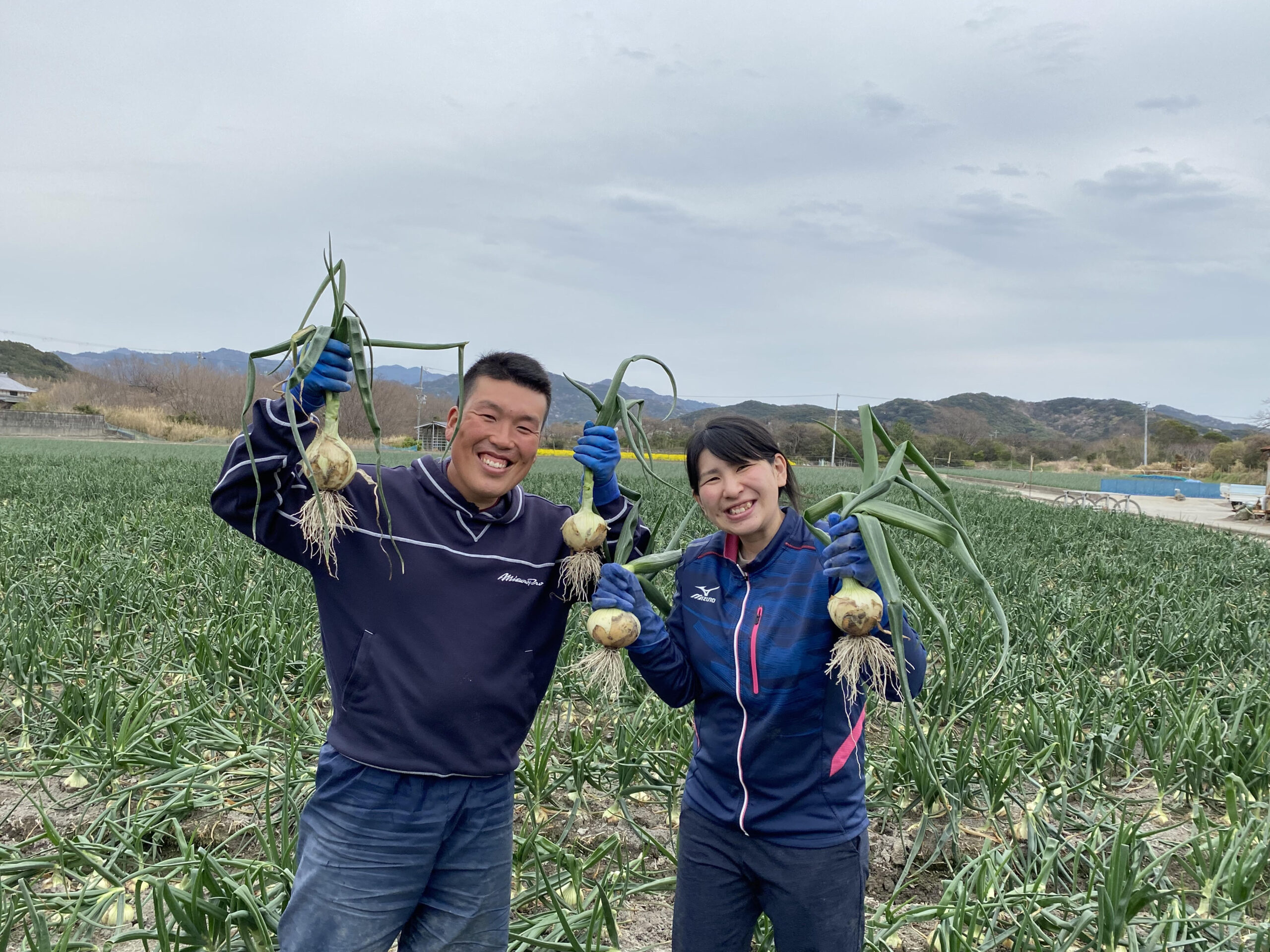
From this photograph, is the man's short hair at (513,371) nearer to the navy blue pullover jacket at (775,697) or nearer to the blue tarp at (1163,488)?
the navy blue pullover jacket at (775,697)

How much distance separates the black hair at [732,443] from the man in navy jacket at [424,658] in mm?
201

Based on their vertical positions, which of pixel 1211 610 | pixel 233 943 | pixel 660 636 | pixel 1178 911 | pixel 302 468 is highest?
pixel 302 468

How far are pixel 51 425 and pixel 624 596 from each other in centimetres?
6415

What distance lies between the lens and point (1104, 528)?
11.1 m

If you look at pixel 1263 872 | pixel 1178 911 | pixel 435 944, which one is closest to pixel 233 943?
pixel 435 944

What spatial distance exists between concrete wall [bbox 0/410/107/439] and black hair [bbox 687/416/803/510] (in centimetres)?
6027

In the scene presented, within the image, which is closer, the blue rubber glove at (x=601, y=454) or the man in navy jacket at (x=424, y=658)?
the man in navy jacket at (x=424, y=658)

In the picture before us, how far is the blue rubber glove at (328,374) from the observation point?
1502 millimetres

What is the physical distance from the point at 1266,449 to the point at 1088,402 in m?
159

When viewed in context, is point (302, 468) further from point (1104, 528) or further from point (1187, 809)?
point (1104, 528)

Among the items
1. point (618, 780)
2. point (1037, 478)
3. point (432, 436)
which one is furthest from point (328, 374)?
point (1037, 478)

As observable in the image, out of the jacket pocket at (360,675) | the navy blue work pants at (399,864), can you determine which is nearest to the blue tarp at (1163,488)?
the navy blue work pants at (399,864)

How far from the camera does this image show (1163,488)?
1324 inches

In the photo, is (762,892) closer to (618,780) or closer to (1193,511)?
(618,780)
